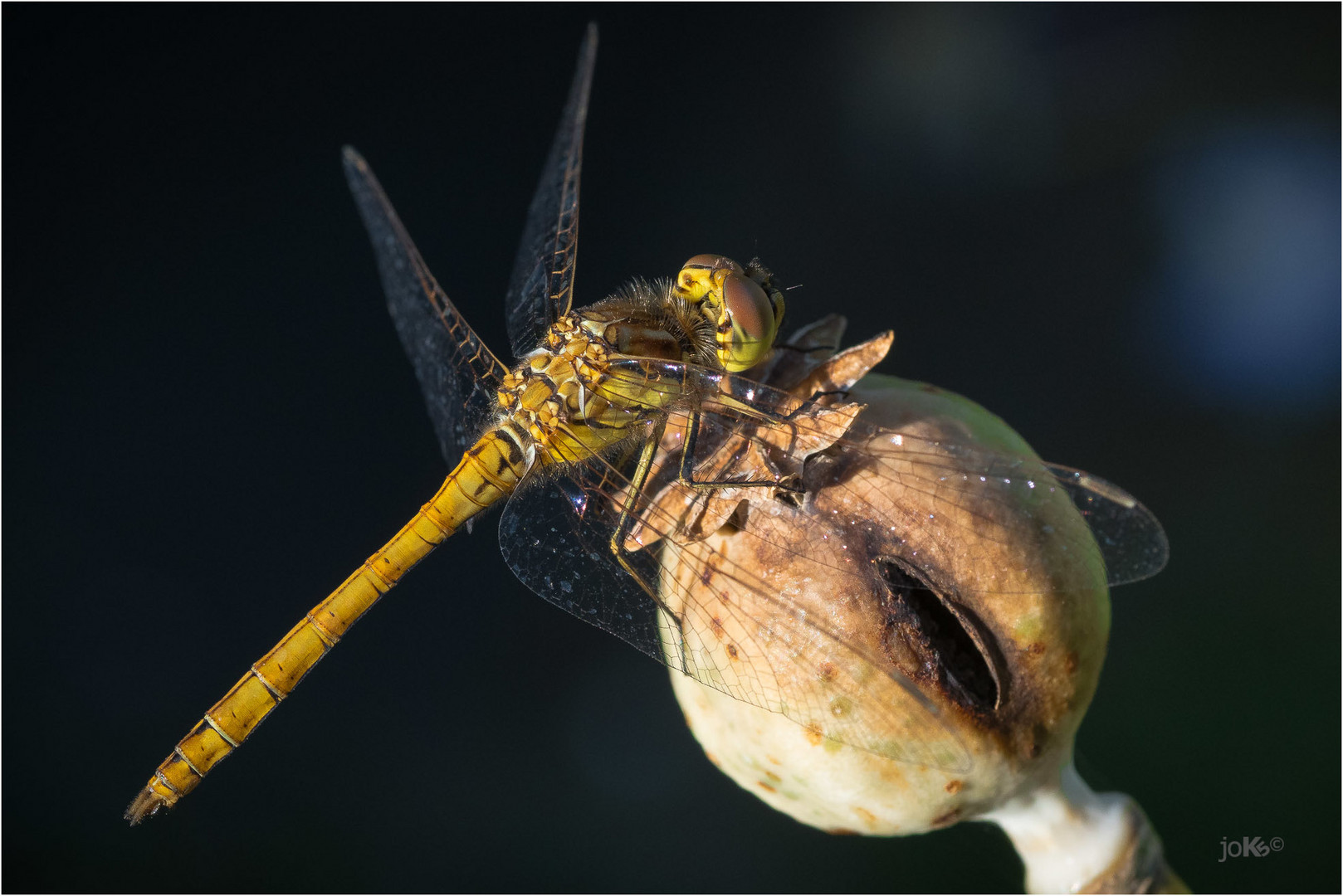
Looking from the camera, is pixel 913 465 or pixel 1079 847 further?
pixel 1079 847

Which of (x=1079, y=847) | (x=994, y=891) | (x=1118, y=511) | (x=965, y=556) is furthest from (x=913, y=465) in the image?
(x=994, y=891)

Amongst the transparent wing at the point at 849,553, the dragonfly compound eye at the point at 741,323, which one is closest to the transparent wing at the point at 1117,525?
the transparent wing at the point at 849,553

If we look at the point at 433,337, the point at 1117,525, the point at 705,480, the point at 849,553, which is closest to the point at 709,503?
the point at 705,480

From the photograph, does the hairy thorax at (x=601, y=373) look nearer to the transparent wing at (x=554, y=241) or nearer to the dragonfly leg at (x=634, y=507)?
the dragonfly leg at (x=634, y=507)

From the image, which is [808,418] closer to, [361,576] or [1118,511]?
[1118,511]

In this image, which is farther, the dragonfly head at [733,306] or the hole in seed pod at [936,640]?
the dragonfly head at [733,306]

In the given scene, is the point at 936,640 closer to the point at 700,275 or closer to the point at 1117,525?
the point at 1117,525
